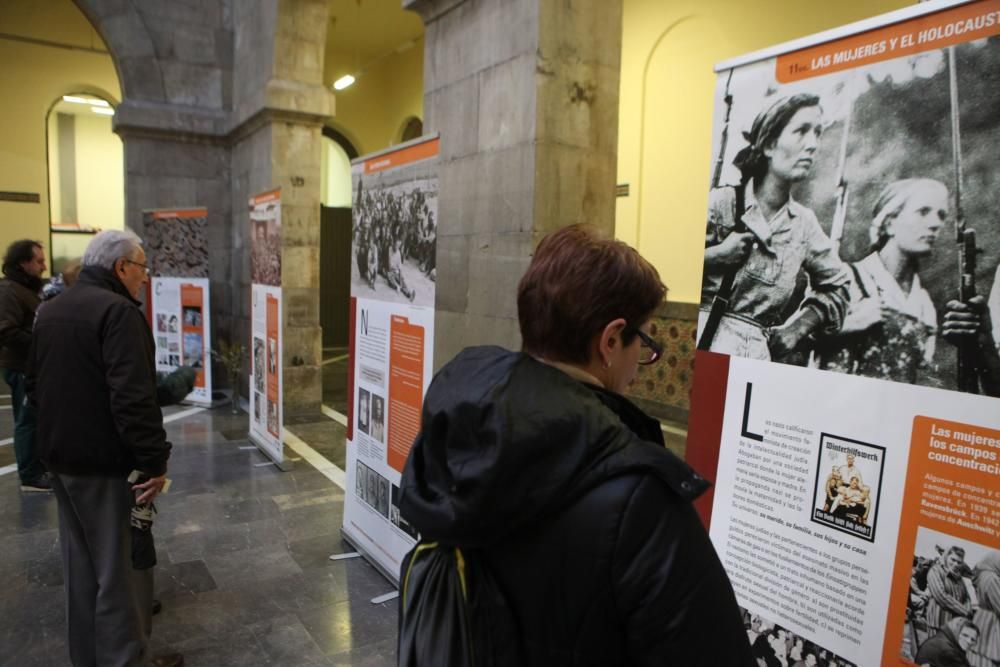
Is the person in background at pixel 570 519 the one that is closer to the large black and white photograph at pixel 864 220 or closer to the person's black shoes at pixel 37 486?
the large black and white photograph at pixel 864 220

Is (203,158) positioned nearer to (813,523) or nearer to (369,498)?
(369,498)

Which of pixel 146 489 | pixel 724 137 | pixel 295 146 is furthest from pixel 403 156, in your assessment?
pixel 295 146

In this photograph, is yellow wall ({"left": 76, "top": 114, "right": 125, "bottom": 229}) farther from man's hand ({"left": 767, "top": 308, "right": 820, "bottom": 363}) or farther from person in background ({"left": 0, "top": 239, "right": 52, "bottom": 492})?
man's hand ({"left": 767, "top": 308, "right": 820, "bottom": 363})

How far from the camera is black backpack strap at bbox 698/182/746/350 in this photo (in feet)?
Result: 5.72

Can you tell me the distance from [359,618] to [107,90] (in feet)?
42.7

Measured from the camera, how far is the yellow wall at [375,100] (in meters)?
13.0

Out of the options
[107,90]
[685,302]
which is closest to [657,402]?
[685,302]

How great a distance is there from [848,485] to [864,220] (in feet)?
1.89

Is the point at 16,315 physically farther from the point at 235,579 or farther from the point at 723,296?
the point at 723,296

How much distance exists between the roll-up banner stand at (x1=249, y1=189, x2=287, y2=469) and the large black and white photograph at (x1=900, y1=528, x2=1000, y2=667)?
4.72 meters

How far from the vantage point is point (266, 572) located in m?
3.80

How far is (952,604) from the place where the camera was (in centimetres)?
133

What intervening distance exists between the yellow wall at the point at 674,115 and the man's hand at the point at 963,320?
5512mm

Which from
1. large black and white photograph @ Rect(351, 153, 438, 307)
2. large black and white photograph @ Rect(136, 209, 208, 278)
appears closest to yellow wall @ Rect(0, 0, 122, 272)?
large black and white photograph @ Rect(136, 209, 208, 278)
